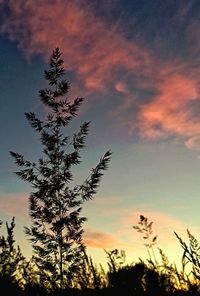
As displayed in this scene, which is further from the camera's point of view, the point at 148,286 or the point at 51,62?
the point at 51,62

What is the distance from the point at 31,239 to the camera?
1967 cm

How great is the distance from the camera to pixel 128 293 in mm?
4105

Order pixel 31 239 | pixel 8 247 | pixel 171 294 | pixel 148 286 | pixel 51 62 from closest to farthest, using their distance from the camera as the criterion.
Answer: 1. pixel 171 294
2. pixel 148 286
3. pixel 8 247
4. pixel 31 239
5. pixel 51 62

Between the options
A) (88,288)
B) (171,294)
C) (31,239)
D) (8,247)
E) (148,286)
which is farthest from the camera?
(31,239)

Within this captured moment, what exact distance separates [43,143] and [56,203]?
337 centimetres

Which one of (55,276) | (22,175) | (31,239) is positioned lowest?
(55,276)

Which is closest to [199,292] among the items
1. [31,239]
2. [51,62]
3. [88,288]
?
[88,288]

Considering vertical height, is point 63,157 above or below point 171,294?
above

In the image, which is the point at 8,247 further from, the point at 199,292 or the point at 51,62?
the point at 51,62

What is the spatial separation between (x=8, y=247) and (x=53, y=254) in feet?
36.9

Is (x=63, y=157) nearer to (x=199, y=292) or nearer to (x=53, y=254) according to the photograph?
(x=53, y=254)

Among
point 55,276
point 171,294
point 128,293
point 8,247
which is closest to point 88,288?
point 128,293

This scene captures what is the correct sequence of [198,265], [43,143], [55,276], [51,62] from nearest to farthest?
[198,265] < [55,276] < [43,143] < [51,62]

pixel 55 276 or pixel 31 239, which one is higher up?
pixel 31 239
